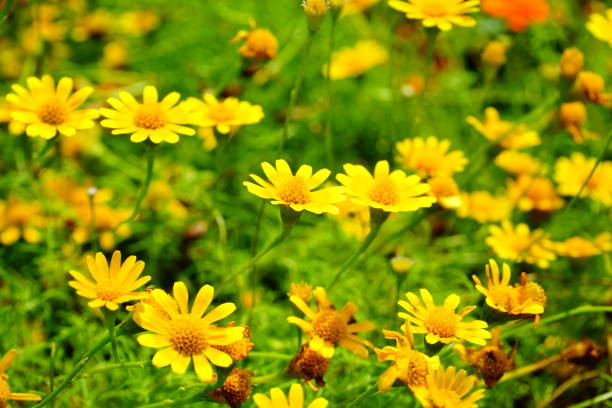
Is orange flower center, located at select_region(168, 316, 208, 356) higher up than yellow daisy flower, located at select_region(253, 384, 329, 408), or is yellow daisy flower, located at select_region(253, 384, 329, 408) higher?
orange flower center, located at select_region(168, 316, 208, 356)

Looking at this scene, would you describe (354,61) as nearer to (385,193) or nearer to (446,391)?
(385,193)

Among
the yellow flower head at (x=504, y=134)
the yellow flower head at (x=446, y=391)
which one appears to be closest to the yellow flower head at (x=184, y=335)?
the yellow flower head at (x=446, y=391)

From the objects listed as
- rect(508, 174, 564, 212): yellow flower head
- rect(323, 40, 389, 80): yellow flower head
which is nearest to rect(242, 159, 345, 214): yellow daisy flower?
rect(508, 174, 564, 212): yellow flower head

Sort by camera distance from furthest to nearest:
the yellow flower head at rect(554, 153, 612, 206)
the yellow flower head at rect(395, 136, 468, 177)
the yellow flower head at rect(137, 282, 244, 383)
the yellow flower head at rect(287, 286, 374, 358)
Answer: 1. the yellow flower head at rect(554, 153, 612, 206)
2. the yellow flower head at rect(395, 136, 468, 177)
3. the yellow flower head at rect(287, 286, 374, 358)
4. the yellow flower head at rect(137, 282, 244, 383)

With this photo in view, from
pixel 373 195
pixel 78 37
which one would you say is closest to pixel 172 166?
pixel 78 37

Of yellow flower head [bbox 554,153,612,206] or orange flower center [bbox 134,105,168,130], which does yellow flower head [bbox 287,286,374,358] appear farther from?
yellow flower head [bbox 554,153,612,206]

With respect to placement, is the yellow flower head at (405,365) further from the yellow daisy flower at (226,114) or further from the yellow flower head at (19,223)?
the yellow flower head at (19,223)
